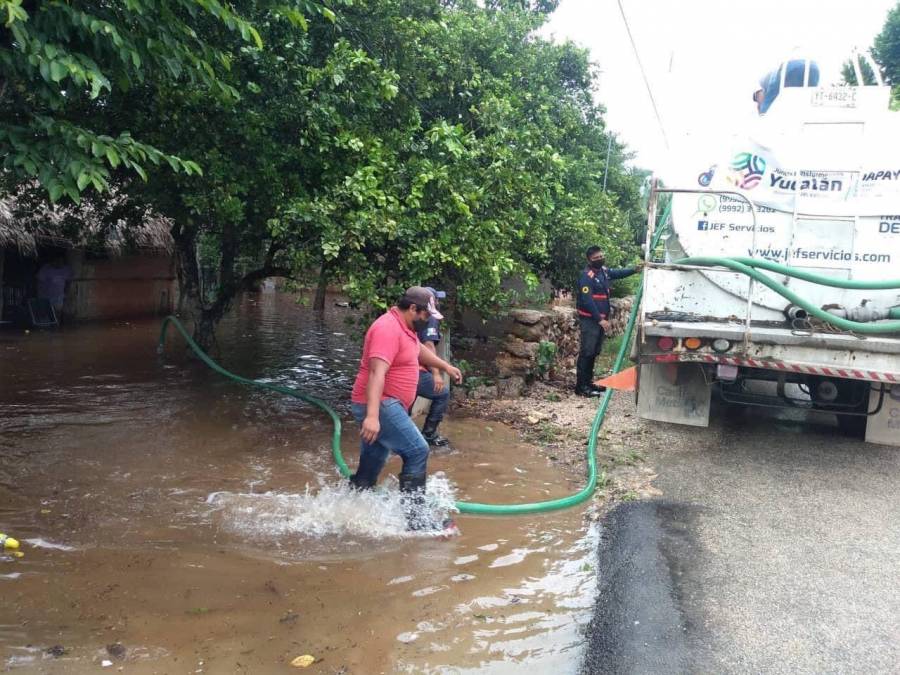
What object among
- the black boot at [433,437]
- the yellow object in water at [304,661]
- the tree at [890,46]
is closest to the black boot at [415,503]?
the yellow object in water at [304,661]

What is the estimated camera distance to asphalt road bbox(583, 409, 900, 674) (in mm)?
3439

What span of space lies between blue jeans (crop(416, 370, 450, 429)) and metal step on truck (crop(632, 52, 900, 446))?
185 centimetres

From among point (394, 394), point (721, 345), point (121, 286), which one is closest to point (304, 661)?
point (394, 394)

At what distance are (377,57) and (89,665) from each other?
20.2 ft

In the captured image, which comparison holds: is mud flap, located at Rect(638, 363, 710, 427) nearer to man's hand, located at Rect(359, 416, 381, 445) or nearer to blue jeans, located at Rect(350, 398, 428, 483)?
blue jeans, located at Rect(350, 398, 428, 483)

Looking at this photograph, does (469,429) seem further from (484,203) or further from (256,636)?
(256,636)

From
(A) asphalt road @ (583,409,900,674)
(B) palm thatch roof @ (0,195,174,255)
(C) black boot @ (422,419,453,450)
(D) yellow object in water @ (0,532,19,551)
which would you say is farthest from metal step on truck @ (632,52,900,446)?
(B) palm thatch roof @ (0,195,174,255)

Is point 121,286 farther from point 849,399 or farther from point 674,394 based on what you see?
point 849,399

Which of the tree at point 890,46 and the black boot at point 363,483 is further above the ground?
the tree at point 890,46

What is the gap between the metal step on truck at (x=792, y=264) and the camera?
6180mm

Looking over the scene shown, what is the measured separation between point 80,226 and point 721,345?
954cm

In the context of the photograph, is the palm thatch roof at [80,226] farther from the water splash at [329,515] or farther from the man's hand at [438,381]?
the water splash at [329,515]

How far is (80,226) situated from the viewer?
1127 cm

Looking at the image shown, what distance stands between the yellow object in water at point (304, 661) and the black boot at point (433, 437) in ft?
11.8
